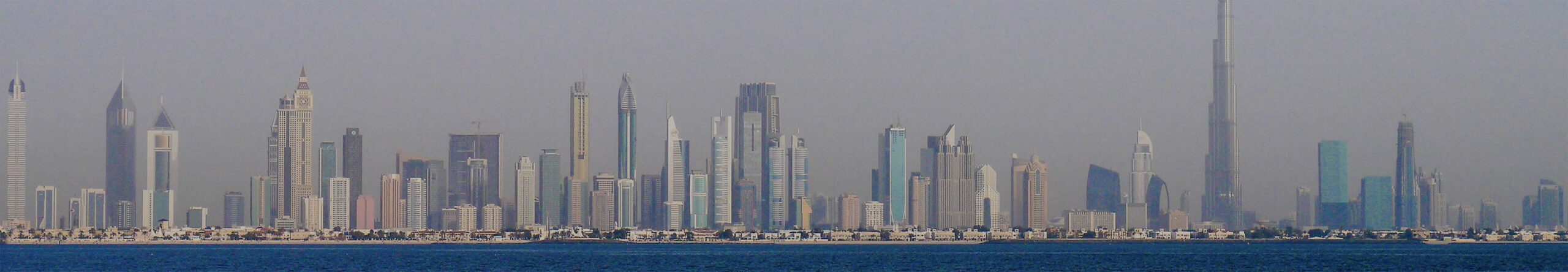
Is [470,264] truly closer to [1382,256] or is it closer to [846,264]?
[846,264]

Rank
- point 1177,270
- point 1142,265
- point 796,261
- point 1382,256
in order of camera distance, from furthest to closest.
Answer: point 1382,256 < point 796,261 < point 1142,265 < point 1177,270

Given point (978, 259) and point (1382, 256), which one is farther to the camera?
point (1382, 256)

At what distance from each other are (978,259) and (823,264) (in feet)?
75.5

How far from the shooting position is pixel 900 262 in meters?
167

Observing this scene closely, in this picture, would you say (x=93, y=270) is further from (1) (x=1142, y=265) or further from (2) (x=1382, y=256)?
(2) (x=1382, y=256)

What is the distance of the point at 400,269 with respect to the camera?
14812cm

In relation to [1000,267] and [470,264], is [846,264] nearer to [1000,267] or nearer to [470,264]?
[1000,267]

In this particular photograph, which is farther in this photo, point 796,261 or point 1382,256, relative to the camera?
point 1382,256

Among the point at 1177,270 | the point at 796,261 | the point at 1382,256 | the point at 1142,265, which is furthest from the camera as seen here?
the point at 1382,256

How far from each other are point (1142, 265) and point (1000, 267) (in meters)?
14.2

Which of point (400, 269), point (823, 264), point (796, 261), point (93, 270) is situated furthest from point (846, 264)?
point (93, 270)

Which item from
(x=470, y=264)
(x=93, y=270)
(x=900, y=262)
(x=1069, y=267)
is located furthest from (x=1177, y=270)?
(x=93, y=270)

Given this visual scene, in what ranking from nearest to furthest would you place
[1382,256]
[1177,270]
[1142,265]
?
[1177,270] < [1142,265] < [1382,256]

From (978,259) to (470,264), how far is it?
157 feet
